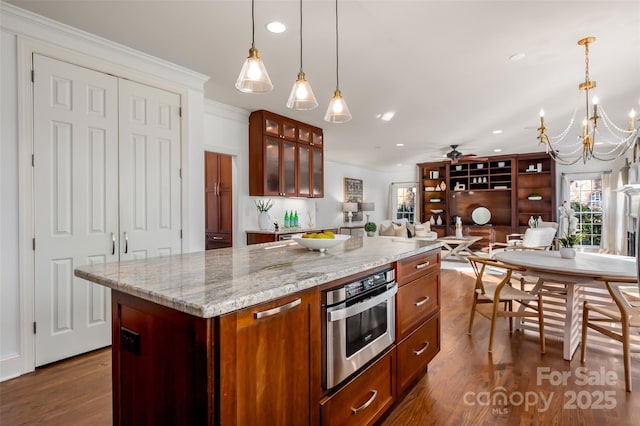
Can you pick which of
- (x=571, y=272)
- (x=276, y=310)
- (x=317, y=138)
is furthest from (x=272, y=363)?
(x=317, y=138)

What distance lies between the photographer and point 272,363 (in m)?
1.21

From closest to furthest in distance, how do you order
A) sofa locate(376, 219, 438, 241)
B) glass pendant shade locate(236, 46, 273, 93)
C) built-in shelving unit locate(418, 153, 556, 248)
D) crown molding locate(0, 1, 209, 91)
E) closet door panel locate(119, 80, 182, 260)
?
1. glass pendant shade locate(236, 46, 273, 93)
2. crown molding locate(0, 1, 209, 91)
3. closet door panel locate(119, 80, 182, 260)
4. sofa locate(376, 219, 438, 241)
5. built-in shelving unit locate(418, 153, 556, 248)

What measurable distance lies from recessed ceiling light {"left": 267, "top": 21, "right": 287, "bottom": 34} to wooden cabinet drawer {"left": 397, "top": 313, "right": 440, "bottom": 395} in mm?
2390

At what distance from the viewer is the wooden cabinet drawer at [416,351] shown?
2.02 m

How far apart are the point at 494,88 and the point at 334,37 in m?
2.37

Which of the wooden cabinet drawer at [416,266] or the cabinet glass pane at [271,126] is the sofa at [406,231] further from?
the wooden cabinet drawer at [416,266]

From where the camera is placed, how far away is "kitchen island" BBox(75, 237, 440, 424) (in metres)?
1.05

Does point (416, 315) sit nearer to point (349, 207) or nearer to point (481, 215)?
point (349, 207)

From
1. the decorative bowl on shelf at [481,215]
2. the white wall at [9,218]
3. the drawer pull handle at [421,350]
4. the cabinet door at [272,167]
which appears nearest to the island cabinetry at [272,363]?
the drawer pull handle at [421,350]

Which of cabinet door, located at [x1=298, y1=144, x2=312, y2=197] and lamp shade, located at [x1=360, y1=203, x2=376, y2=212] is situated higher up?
cabinet door, located at [x1=298, y1=144, x2=312, y2=197]

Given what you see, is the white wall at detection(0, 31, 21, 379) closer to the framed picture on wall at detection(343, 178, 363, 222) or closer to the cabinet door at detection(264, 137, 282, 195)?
the cabinet door at detection(264, 137, 282, 195)

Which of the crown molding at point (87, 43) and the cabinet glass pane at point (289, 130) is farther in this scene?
the cabinet glass pane at point (289, 130)

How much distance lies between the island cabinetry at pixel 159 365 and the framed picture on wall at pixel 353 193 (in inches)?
306

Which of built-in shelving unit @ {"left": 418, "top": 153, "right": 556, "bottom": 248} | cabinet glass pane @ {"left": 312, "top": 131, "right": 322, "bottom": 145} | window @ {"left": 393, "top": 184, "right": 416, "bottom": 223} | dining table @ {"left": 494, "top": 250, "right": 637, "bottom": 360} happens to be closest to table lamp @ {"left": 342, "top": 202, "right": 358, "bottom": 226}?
window @ {"left": 393, "top": 184, "right": 416, "bottom": 223}
